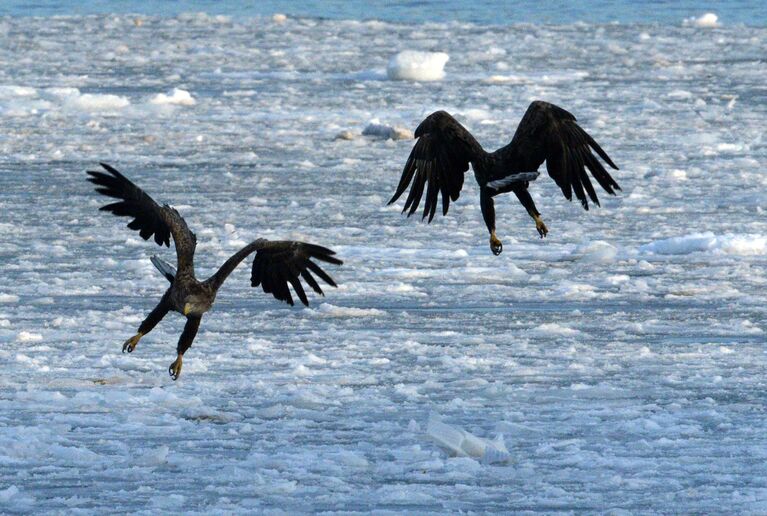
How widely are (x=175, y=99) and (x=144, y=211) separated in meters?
10.1

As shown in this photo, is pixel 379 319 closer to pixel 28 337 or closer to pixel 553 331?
pixel 553 331

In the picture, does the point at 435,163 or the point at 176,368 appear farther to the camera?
the point at 435,163

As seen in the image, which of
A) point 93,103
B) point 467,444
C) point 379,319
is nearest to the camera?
point 467,444

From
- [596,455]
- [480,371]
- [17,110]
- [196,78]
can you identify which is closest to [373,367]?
[480,371]

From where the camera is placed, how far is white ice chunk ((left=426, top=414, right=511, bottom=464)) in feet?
21.3

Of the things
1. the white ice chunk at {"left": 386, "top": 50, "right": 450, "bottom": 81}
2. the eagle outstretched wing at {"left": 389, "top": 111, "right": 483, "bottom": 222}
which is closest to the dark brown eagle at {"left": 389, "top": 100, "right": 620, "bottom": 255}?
the eagle outstretched wing at {"left": 389, "top": 111, "right": 483, "bottom": 222}

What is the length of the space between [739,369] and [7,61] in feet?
49.8

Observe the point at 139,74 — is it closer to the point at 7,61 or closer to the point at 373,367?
the point at 7,61

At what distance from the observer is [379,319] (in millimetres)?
8992

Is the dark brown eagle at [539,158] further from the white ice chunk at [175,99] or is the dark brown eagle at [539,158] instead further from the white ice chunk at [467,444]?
the white ice chunk at [175,99]

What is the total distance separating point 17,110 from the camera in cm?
1694

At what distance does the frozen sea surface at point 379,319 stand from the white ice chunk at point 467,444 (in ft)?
0.19

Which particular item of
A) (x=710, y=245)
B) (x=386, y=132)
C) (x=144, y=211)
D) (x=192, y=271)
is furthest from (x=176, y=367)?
(x=386, y=132)

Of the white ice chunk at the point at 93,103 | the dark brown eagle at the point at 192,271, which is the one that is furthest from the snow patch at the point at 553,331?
the white ice chunk at the point at 93,103
